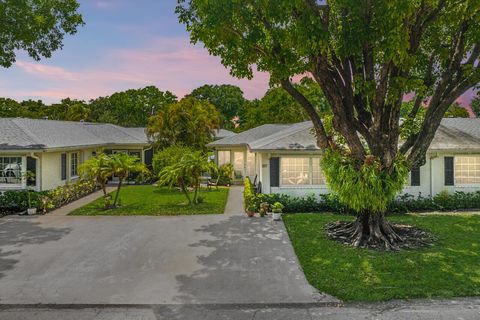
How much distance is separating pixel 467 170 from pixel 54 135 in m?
22.1

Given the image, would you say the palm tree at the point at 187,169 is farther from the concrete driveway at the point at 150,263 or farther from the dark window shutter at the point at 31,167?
the dark window shutter at the point at 31,167

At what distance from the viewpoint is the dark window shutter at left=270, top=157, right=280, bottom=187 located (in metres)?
16.9

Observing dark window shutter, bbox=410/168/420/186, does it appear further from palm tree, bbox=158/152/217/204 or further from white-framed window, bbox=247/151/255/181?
white-framed window, bbox=247/151/255/181

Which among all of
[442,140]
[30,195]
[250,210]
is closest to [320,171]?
[250,210]

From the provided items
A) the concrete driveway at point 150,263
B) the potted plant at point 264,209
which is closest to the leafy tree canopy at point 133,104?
the potted plant at point 264,209

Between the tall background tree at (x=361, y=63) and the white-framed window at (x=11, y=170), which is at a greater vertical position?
the tall background tree at (x=361, y=63)

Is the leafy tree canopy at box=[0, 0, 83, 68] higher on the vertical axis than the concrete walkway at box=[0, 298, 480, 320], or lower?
higher

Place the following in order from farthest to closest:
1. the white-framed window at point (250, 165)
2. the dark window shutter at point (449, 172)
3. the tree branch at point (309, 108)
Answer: the white-framed window at point (250, 165)
the dark window shutter at point (449, 172)
the tree branch at point (309, 108)

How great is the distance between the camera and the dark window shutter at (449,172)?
56.5ft

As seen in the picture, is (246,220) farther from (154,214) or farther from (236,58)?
(236,58)

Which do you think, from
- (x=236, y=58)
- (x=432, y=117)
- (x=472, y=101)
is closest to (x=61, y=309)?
(x=236, y=58)

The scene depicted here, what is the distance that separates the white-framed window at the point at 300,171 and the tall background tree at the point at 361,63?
16.2 ft

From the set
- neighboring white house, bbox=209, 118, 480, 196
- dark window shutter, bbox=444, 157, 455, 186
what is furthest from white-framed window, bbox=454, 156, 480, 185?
dark window shutter, bbox=444, 157, 455, 186

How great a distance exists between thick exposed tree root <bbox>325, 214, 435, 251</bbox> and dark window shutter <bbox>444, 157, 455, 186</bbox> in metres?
6.02
